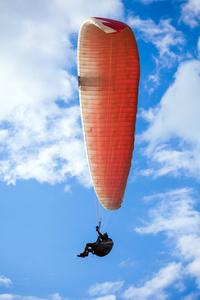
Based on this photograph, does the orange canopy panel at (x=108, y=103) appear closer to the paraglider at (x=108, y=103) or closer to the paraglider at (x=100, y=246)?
the paraglider at (x=108, y=103)

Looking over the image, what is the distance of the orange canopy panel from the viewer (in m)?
24.9

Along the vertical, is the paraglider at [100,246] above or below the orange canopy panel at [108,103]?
below

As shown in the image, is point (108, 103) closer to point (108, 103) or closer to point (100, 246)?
point (108, 103)

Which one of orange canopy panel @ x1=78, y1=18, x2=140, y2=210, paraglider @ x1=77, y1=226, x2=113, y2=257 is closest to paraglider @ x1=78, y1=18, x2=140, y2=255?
orange canopy panel @ x1=78, y1=18, x2=140, y2=210

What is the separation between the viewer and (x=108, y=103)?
25.6 meters

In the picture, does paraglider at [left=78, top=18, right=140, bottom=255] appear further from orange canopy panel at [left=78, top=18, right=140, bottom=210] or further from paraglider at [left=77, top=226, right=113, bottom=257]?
paraglider at [left=77, top=226, right=113, bottom=257]

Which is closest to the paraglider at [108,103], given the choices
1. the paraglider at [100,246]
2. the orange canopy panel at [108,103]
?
the orange canopy panel at [108,103]

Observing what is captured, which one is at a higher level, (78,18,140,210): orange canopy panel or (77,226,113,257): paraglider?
(78,18,140,210): orange canopy panel

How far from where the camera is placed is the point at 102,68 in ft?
83.1

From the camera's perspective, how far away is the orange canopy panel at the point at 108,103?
24.9 metres

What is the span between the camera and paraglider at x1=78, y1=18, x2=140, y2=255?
2489 cm

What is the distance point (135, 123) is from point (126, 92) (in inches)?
73.1

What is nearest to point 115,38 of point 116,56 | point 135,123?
point 116,56

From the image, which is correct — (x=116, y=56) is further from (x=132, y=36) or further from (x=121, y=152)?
(x=121, y=152)
